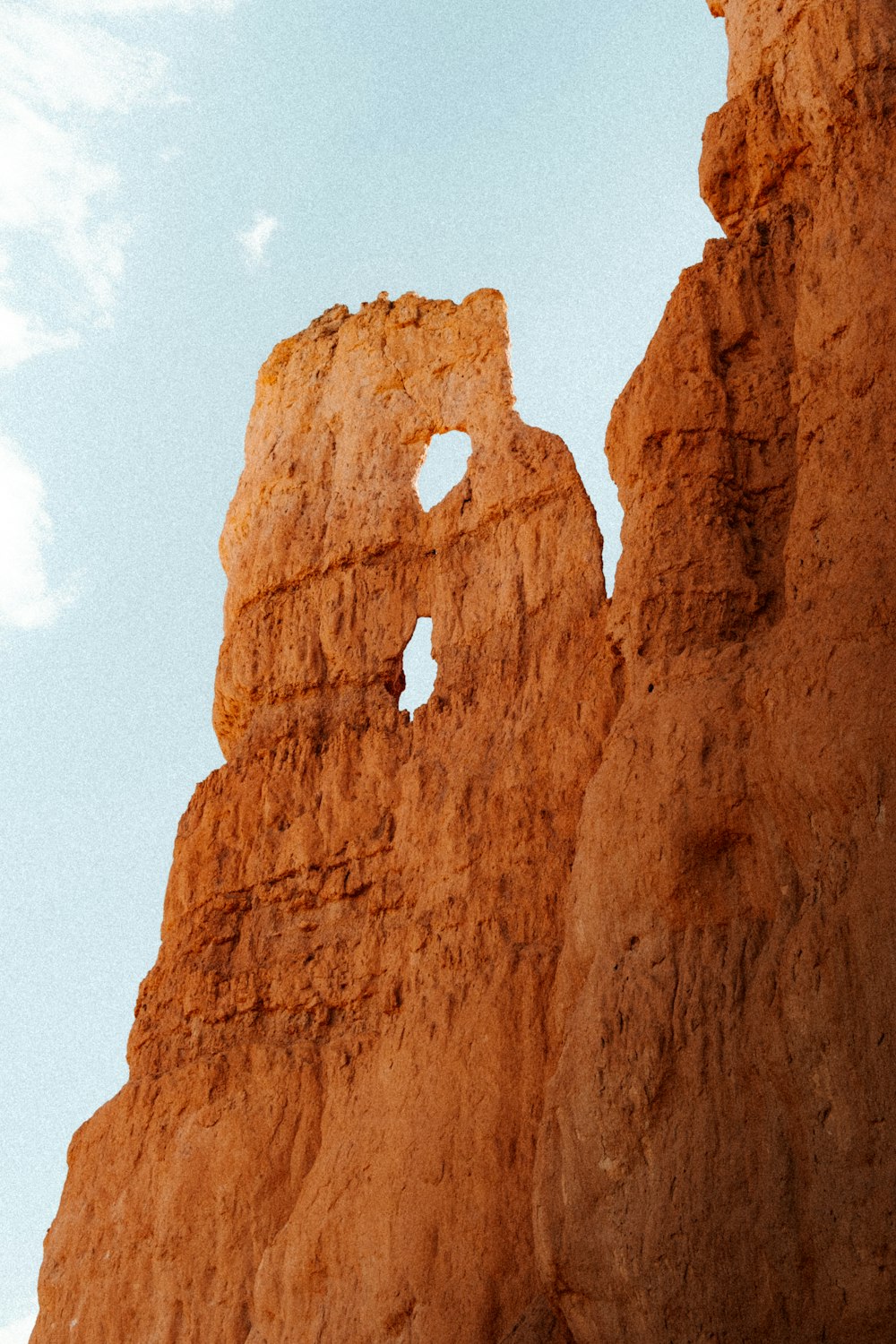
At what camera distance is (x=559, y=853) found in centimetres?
1245

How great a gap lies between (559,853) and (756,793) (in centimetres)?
276

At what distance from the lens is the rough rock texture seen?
8.77 metres

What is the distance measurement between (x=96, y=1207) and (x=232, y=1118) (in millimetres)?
1805

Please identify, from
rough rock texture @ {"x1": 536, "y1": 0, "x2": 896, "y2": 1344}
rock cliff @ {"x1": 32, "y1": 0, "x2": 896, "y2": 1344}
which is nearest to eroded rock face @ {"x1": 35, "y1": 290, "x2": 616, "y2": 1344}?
rock cliff @ {"x1": 32, "y1": 0, "x2": 896, "y2": 1344}

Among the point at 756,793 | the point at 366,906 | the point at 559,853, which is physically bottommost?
the point at 756,793

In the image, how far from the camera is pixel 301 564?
16.4 meters

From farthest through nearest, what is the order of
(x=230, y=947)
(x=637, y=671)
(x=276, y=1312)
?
(x=230, y=947), (x=276, y=1312), (x=637, y=671)

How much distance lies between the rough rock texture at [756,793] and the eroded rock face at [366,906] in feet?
4.45

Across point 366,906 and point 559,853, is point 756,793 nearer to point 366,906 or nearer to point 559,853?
point 559,853

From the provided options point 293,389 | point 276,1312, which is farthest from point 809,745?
point 293,389

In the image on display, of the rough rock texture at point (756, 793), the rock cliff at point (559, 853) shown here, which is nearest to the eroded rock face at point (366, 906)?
the rock cliff at point (559, 853)

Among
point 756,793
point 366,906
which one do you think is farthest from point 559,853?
point 756,793

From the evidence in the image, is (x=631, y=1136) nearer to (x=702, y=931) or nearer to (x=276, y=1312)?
(x=702, y=931)

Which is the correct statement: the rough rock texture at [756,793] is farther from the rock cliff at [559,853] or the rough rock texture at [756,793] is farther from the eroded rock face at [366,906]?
the eroded rock face at [366,906]
